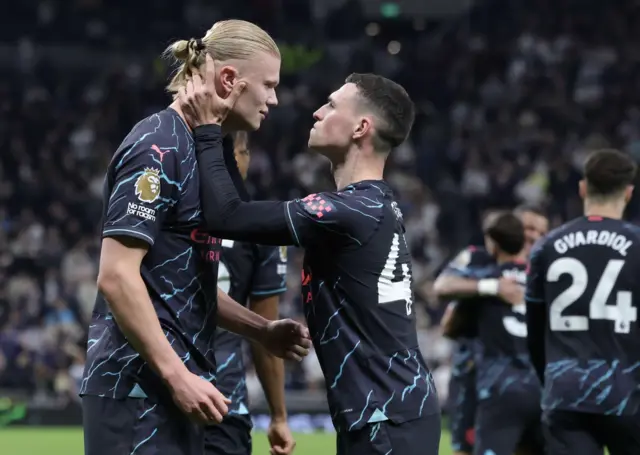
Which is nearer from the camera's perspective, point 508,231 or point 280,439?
point 280,439

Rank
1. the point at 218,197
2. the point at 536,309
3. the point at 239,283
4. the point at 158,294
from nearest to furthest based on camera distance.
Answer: the point at 158,294
the point at 218,197
the point at 239,283
the point at 536,309

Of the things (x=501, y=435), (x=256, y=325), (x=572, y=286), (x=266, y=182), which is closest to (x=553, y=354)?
(x=572, y=286)

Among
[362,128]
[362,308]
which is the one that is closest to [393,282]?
[362,308]

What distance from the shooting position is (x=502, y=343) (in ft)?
25.9

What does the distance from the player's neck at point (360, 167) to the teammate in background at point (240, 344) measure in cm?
145

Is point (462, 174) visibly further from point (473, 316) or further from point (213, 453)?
point (213, 453)

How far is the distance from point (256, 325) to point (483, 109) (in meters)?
15.4

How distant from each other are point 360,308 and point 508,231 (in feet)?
13.4

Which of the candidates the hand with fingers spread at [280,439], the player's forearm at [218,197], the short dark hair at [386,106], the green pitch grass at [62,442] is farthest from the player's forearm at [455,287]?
the player's forearm at [218,197]

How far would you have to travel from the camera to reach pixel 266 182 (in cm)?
1794

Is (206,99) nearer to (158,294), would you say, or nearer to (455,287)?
(158,294)

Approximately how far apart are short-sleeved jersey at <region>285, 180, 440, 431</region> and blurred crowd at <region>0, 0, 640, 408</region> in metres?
10.7

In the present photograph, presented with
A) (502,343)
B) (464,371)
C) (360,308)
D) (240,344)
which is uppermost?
(360,308)

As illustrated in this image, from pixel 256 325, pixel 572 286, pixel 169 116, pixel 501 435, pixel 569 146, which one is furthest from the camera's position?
pixel 569 146
